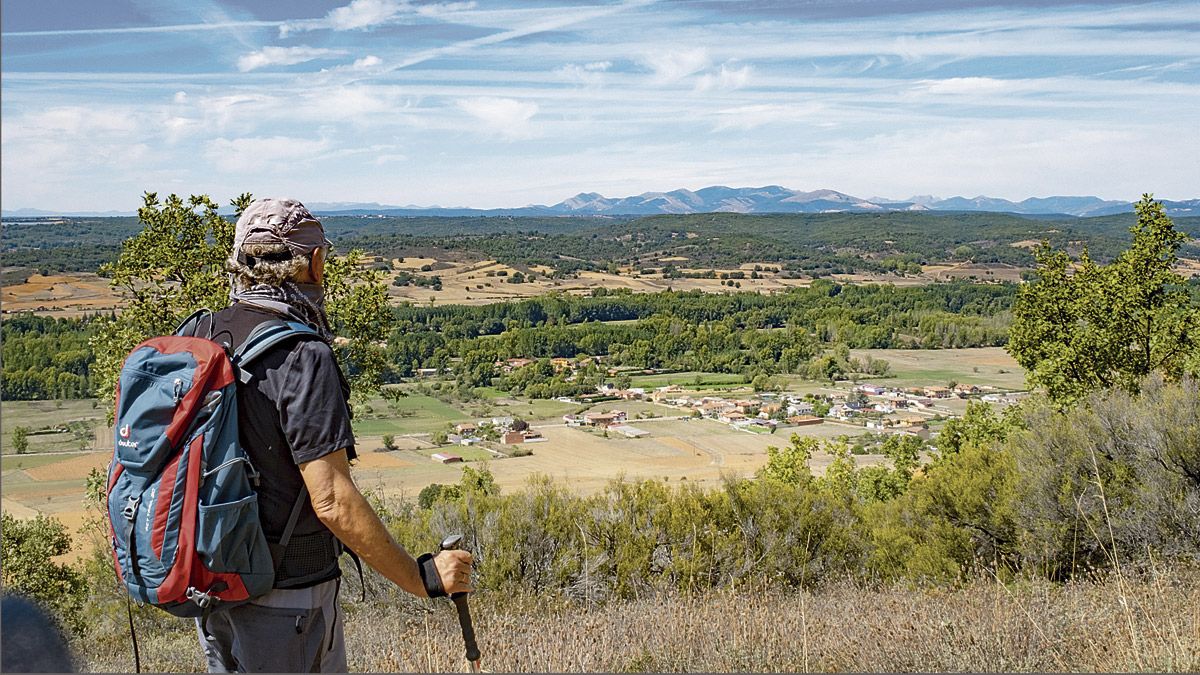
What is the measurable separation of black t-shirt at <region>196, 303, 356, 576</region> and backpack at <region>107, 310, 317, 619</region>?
0.03 meters

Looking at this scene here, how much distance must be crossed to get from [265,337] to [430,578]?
65 cm

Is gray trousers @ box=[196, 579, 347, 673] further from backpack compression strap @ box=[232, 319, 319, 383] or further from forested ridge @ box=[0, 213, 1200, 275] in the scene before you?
forested ridge @ box=[0, 213, 1200, 275]

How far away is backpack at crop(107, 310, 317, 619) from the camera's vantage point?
188cm

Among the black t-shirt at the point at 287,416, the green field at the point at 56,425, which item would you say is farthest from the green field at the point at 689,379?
the black t-shirt at the point at 287,416

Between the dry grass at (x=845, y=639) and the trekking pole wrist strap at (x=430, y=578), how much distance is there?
4.18 ft

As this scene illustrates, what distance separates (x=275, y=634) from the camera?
6.57 feet

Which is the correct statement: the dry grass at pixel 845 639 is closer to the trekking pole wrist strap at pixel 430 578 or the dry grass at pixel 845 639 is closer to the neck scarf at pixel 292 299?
the trekking pole wrist strap at pixel 430 578

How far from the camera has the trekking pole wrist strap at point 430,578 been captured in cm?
209

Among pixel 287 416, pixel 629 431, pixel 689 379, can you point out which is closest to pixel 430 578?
pixel 287 416

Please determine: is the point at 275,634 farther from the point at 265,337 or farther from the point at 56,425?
the point at 56,425

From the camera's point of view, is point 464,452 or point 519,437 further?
point 519,437

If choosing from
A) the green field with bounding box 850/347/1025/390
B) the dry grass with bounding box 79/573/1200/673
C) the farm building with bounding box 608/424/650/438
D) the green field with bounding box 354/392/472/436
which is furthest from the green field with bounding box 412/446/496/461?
the green field with bounding box 850/347/1025/390

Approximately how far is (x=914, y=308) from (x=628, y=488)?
88046 millimetres

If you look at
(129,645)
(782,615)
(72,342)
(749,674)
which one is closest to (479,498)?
(129,645)
